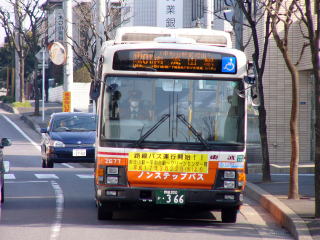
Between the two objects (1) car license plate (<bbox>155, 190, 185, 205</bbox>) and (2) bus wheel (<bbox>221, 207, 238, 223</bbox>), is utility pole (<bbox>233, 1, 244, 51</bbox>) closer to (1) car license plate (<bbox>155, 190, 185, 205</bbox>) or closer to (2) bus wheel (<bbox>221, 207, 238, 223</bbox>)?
(2) bus wheel (<bbox>221, 207, 238, 223</bbox>)

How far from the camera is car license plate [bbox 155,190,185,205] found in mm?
12648

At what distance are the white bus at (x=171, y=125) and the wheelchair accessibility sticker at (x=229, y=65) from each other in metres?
0.02

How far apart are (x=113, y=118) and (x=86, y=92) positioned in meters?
42.7

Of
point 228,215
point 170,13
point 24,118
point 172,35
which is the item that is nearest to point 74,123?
point 170,13

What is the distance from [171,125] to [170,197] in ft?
3.65

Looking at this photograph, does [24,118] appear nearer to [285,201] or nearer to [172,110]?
[285,201]

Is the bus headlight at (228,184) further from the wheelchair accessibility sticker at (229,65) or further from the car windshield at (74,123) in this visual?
the car windshield at (74,123)

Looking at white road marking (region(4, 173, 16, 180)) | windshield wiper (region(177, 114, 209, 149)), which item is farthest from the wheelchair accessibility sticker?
white road marking (region(4, 173, 16, 180))

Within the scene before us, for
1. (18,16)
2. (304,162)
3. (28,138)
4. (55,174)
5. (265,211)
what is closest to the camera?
(265,211)

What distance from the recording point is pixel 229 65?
1291 cm

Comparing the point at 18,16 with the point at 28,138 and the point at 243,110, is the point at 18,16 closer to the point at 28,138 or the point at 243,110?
the point at 28,138

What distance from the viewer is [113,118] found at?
1270cm

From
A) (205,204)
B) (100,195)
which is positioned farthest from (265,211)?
(100,195)

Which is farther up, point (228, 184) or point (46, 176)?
point (228, 184)
